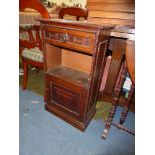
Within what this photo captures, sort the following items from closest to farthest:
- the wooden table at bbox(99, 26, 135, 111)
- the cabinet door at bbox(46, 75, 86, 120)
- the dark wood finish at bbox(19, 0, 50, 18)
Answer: the cabinet door at bbox(46, 75, 86, 120) → the wooden table at bbox(99, 26, 135, 111) → the dark wood finish at bbox(19, 0, 50, 18)

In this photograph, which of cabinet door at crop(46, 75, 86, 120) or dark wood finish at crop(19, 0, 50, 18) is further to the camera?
dark wood finish at crop(19, 0, 50, 18)

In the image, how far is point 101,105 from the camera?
77.2 inches

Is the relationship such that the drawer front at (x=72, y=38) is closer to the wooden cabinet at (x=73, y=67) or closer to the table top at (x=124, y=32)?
the wooden cabinet at (x=73, y=67)

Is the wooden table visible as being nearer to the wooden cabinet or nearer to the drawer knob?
the wooden cabinet

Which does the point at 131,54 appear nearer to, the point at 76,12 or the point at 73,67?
the point at 73,67

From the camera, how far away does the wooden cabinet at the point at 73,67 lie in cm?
120

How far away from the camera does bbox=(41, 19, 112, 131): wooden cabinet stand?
1.20 meters

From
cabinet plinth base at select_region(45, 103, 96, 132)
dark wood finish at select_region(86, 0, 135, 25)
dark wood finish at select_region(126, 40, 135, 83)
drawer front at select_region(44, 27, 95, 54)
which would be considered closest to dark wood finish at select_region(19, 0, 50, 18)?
dark wood finish at select_region(86, 0, 135, 25)

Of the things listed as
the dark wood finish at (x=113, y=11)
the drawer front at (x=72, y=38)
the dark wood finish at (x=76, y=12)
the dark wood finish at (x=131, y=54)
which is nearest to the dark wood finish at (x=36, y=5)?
the dark wood finish at (x=76, y=12)

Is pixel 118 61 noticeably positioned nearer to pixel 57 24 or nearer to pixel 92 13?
pixel 92 13

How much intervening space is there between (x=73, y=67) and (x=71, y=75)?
0.72 ft

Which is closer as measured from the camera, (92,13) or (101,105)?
(92,13)
